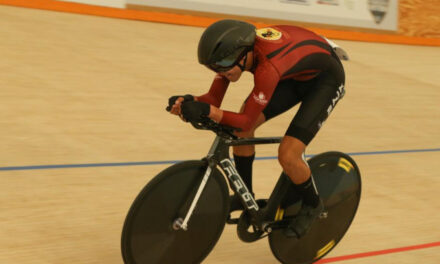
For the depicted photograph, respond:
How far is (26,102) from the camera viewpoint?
194 inches

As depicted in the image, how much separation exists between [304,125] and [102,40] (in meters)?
4.49

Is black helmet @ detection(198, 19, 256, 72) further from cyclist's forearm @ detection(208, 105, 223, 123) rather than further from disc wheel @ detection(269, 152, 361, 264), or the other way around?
disc wheel @ detection(269, 152, 361, 264)

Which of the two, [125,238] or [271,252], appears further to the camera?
[271,252]

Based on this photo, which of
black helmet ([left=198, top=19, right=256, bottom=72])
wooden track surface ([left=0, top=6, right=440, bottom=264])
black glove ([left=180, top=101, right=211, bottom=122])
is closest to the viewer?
black glove ([left=180, top=101, right=211, bottom=122])

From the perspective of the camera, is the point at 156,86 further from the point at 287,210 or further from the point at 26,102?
the point at 287,210

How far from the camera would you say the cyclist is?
2529 millimetres

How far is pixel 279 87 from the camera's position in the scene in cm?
302

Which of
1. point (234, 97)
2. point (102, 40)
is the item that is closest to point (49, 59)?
point (102, 40)

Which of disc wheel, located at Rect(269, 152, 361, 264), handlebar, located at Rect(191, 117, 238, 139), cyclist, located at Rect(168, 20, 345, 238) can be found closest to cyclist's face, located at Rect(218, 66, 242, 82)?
cyclist, located at Rect(168, 20, 345, 238)

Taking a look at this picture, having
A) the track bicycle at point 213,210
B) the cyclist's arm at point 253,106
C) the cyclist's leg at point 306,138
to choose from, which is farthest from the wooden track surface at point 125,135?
the cyclist's arm at point 253,106

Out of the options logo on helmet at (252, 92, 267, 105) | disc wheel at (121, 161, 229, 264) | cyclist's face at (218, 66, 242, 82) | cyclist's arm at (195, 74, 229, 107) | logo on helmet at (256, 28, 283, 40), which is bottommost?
disc wheel at (121, 161, 229, 264)

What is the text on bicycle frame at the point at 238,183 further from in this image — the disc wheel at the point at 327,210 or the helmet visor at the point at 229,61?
the helmet visor at the point at 229,61

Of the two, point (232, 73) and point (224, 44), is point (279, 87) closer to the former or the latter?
point (232, 73)

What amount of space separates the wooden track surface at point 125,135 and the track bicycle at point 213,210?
311 millimetres
